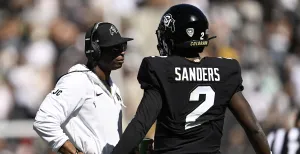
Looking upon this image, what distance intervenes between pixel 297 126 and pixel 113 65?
117 inches

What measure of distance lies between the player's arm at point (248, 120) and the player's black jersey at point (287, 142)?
113 inches

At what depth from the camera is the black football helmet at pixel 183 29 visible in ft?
16.2

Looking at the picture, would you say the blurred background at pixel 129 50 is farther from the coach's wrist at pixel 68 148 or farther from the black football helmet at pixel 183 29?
the black football helmet at pixel 183 29

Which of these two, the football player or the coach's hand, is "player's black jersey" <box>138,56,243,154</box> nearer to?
the football player

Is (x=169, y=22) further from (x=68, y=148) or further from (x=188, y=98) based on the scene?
(x=68, y=148)

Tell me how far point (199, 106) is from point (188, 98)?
90mm

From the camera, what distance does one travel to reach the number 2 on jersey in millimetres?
4845

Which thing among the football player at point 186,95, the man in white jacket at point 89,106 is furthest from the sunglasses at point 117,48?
the football player at point 186,95

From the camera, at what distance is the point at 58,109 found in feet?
17.2

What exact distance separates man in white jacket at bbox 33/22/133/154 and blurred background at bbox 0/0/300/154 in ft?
13.1

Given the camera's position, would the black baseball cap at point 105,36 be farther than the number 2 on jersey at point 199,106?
Yes

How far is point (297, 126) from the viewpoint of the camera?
312 inches

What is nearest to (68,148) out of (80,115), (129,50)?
(80,115)

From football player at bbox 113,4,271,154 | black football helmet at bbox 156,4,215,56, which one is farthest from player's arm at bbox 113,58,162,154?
black football helmet at bbox 156,4,215,56
